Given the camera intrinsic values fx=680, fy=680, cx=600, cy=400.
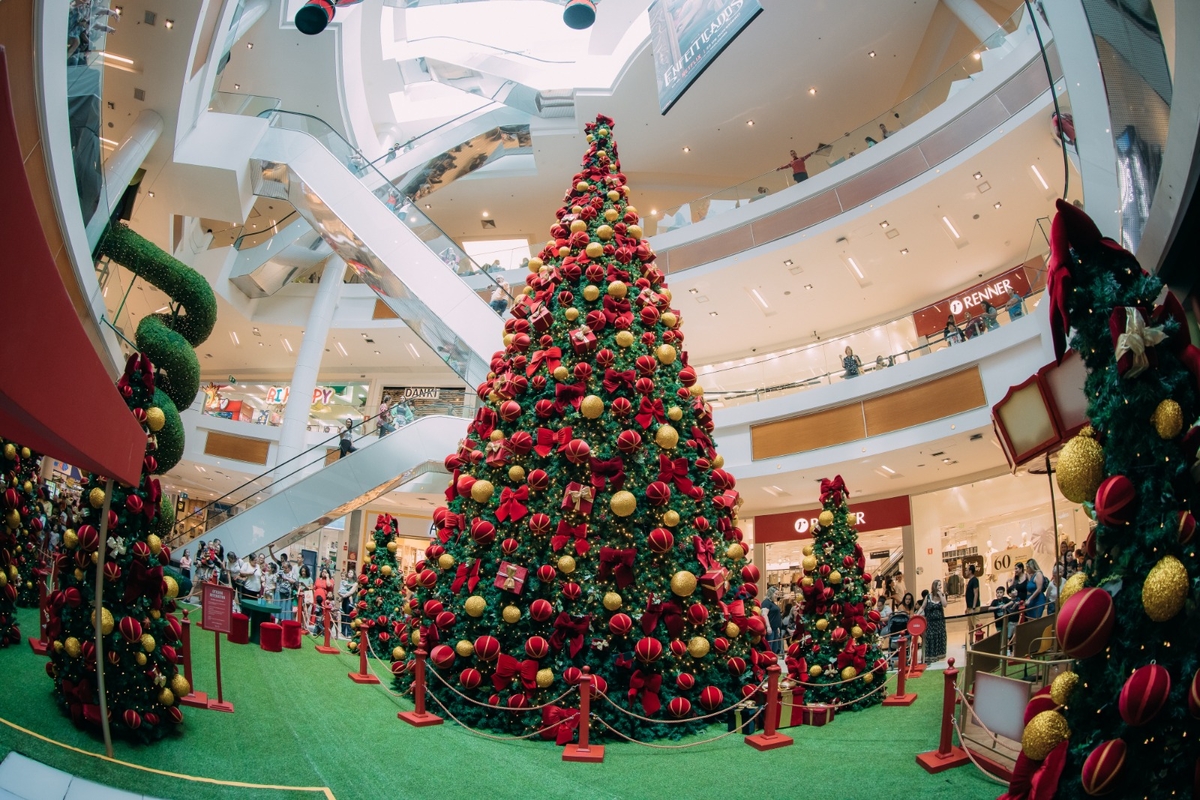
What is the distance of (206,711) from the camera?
13.3 feet

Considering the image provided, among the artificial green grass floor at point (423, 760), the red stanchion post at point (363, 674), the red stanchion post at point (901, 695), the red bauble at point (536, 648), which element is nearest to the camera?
the artificial green grass floor at point (423, 760)

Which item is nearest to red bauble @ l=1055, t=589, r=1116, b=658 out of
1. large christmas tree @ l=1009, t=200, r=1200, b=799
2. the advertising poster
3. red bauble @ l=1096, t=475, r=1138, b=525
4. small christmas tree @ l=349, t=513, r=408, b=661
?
large christmas tree @ l=1009, t=200, r=1200, b=799

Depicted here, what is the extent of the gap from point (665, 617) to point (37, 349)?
11.0 ft

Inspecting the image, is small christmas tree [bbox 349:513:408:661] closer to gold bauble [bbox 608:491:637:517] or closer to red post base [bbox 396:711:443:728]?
red post base [bbox 396:711:443:728]

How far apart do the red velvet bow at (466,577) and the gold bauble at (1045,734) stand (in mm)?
2947

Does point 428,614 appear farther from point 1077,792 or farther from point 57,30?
point 57,30

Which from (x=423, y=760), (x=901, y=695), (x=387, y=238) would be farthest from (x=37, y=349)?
(x=387, y=238)

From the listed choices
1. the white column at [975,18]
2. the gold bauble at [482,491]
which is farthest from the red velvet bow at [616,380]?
the white column at [975,18]

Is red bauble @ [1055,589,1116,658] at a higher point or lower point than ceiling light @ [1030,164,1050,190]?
lower

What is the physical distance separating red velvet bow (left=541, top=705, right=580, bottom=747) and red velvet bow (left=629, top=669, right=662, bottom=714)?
1.18 feet

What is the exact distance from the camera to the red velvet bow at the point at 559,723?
386 cm

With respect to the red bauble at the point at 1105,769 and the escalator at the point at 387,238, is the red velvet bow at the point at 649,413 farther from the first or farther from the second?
Result: the escalator at the point at 387,238

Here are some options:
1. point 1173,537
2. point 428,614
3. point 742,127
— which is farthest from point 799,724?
point 742,127

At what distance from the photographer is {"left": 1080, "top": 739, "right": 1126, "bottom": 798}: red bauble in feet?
6.19
